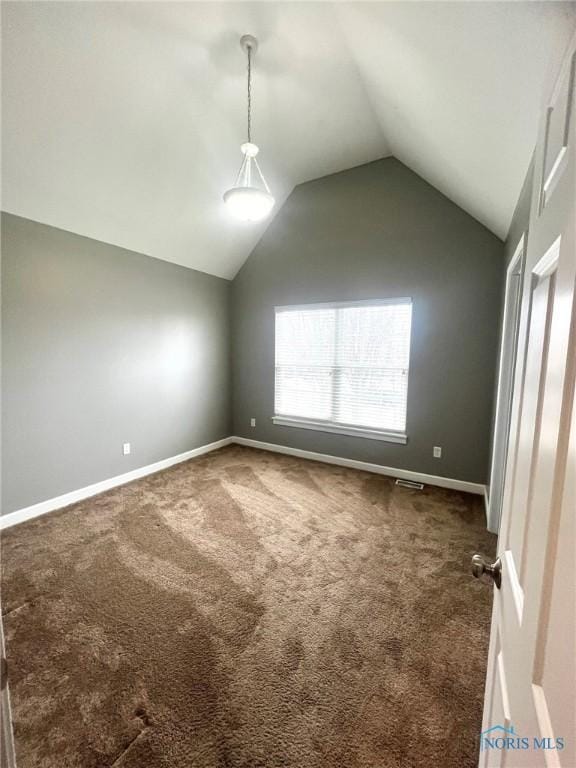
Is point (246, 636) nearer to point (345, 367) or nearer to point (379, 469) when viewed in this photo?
point (379, 469)

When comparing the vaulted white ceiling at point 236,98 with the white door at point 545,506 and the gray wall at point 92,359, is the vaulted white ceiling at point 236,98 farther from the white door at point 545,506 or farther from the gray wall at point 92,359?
the white door at point 545,506

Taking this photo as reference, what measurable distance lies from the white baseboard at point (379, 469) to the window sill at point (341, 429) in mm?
319

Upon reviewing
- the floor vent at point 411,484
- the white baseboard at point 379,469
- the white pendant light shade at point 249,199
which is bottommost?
the floor vent at point 411,484

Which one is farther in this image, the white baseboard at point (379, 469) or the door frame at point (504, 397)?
the white baseboard at point (379, 469)

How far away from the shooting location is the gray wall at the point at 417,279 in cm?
304

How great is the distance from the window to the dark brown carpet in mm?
1132

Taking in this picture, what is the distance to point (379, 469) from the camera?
11.9 ft

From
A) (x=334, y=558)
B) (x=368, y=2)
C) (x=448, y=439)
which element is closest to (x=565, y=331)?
(x=368, y=2)

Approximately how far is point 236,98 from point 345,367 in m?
2.63

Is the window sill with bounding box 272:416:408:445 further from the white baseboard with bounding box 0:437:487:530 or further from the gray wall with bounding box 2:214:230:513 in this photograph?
the gray wall with bounding box 2:214:230:513

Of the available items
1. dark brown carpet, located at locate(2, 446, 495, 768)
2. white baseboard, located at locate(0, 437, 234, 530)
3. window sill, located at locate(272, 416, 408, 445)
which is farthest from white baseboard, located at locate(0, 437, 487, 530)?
window sill, located at locate(272, 416, 408, 445)

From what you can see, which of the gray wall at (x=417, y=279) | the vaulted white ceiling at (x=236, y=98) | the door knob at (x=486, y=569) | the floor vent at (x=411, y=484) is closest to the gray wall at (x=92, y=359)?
the vaulted white ceiling at (x=236, y=98)

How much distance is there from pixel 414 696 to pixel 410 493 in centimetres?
197

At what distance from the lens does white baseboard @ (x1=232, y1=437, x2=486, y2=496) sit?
3.20 meters
